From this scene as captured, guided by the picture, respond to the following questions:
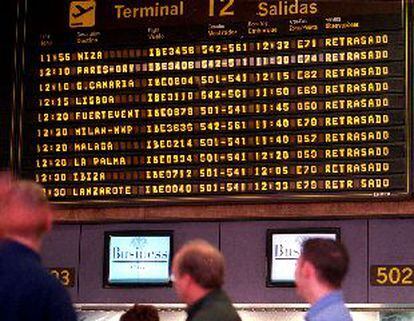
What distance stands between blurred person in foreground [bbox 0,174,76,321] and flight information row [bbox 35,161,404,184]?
314 cm

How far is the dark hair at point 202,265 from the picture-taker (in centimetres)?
306

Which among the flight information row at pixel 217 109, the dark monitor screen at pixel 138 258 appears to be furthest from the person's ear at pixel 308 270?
the dark monitor screen at pixel 138 258

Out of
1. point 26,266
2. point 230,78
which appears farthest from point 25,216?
point 230,78

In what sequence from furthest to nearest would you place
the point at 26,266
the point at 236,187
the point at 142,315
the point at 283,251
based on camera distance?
the point at 283,251 < the point at 236,187 < the point at 142,315 < the point at 26,266

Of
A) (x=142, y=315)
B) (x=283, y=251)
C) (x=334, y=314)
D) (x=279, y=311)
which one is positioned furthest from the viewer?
(x=279, y=311)

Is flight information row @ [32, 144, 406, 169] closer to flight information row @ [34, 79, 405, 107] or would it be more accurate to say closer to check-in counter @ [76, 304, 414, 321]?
flight information row @ [34, 79, 405, 107]

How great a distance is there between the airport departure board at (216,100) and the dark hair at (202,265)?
2.36m

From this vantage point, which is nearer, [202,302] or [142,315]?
[202,302]

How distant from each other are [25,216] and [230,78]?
3325mm

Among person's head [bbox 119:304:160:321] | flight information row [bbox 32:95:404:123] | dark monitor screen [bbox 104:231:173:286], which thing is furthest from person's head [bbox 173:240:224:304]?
dark monitor screen [bbox 104:231:173:286]

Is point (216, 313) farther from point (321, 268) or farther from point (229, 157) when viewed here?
point (229, 157)

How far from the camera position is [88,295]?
6031 millimetres

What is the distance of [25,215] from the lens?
2.40 metres

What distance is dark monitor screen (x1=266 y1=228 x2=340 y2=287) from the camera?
5.72m
